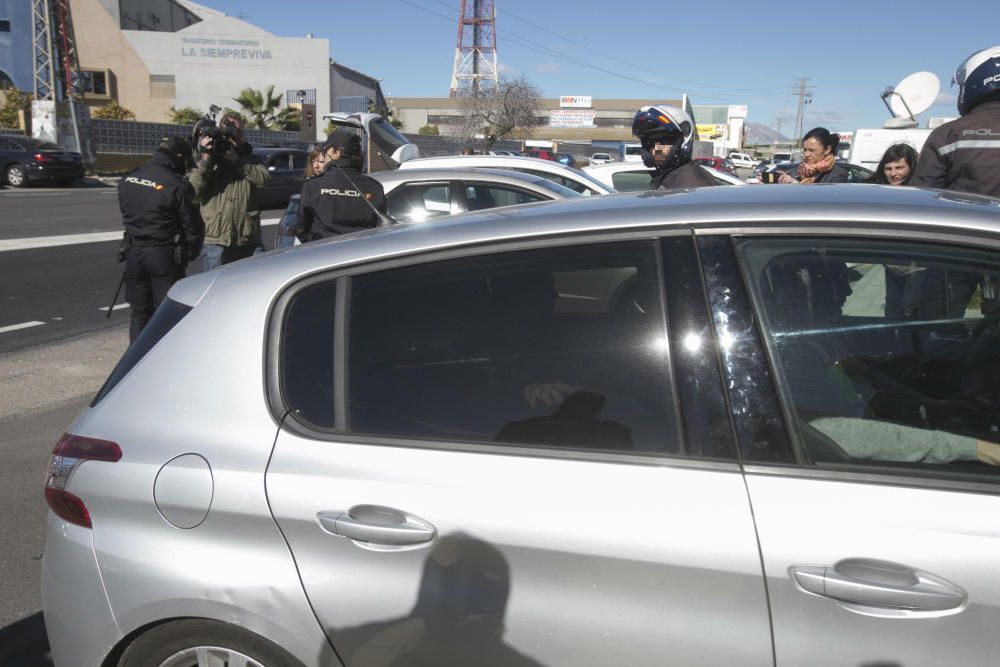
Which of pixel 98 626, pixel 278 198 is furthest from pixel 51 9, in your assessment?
pixel 98 626

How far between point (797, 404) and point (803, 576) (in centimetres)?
37

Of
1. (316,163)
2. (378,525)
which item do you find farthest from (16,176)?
(378,525)

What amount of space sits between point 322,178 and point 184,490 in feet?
12.4

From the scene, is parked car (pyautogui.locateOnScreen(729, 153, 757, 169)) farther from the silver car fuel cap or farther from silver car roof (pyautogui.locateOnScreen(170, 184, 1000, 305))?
the silver car fuel cap

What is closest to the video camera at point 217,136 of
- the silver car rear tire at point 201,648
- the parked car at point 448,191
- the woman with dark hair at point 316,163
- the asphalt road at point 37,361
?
the woman with dark hair at point 316,163

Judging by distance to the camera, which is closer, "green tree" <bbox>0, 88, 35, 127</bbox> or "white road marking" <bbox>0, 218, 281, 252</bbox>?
"white road marking" <bbox>0, 218, 281, 252</bbox>

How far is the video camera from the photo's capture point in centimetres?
625

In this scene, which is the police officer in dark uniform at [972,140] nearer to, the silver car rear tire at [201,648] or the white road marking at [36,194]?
the silver car rear tire at [201,648]

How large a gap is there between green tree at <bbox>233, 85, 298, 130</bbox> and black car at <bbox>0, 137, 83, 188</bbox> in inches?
756

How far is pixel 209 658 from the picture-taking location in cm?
204

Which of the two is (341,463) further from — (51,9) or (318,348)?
(51,9)

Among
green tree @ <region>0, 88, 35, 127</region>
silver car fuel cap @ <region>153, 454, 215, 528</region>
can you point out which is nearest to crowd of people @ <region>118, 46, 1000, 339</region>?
silver car fuel cap @ <region>153, 454, 215, 528</region>

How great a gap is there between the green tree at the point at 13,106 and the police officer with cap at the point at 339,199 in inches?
1492

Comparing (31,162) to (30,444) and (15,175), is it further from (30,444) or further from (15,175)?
(30,444)
